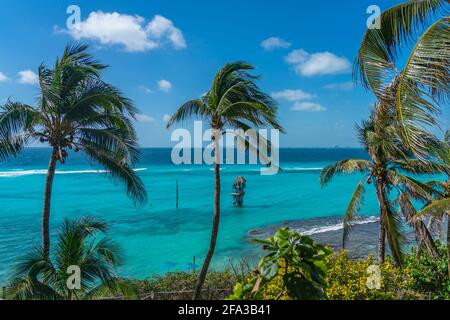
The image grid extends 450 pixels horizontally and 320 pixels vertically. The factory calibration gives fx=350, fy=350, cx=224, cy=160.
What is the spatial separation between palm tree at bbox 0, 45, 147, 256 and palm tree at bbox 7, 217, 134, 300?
7.01ft

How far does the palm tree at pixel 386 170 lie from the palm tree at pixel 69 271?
7199 millimetres

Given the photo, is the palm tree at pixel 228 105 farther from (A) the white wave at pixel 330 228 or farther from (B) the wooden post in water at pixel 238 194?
(B) the wooden post in water at pixel 238 194

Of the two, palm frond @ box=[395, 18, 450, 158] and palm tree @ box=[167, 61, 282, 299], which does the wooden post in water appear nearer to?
palm tree @ box=[167, 61, 282, 299]

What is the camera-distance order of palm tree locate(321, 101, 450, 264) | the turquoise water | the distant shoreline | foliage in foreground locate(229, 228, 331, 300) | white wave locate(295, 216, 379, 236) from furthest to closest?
white wave locate(295, 216, 379, 236) < the turquoise water < the distant shoreline < palm tree locate(321, 101, 450, 264) < foliage in foreground locate(229, 228, 331, 300)

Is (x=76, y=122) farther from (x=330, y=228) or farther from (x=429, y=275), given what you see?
(x=330, y=228)

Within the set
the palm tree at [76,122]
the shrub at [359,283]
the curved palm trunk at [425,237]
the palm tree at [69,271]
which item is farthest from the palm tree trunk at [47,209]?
the curved palm trunk at [425,237]

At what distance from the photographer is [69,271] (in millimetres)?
6359

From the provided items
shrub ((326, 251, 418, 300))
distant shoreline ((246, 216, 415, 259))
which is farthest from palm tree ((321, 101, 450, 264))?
distant shoreline ((246, 216, 415, 259))

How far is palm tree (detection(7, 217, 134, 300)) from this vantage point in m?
5.93

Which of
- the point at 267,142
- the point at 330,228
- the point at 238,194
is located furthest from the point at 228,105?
the point at 238,194

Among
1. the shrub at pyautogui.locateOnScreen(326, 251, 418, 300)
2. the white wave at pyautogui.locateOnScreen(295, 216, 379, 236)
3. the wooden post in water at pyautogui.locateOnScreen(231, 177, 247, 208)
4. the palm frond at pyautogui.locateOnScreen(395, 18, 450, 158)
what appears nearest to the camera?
the palm frond at pyautogui.locateOnScreen(395, 18, 450, 158)

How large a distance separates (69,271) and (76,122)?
414cm
